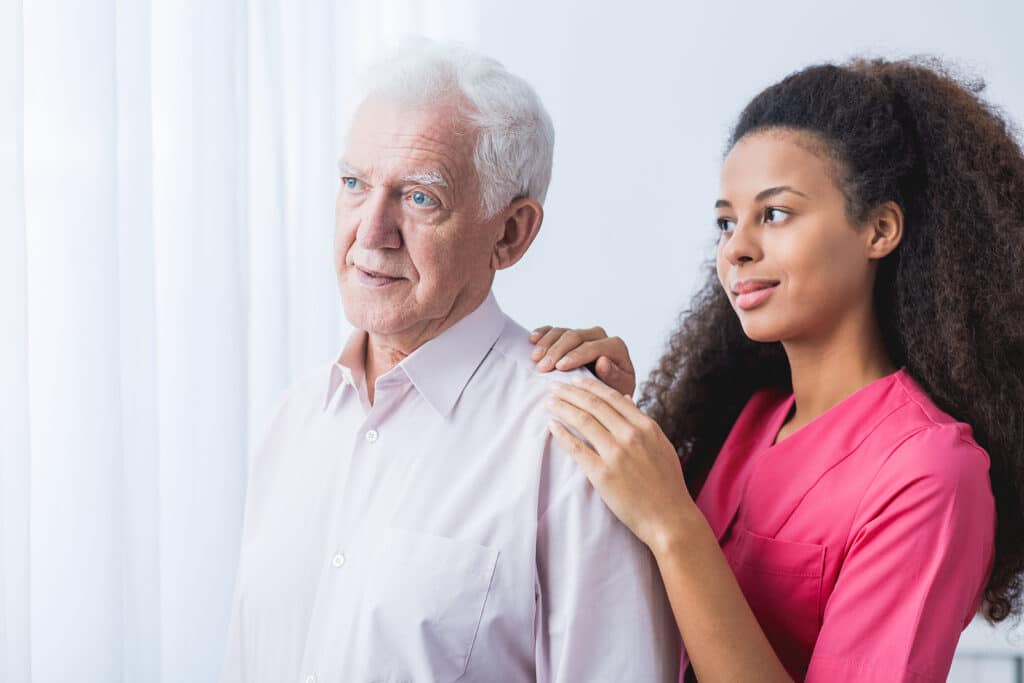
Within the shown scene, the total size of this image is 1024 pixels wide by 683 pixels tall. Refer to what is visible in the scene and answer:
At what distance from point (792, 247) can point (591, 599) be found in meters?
0.52

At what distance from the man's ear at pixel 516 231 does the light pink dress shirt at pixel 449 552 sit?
6 cm

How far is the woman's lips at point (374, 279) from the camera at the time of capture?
1206 mm

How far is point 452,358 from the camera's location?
1261 millimetres

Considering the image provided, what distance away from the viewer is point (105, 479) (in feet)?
5.57

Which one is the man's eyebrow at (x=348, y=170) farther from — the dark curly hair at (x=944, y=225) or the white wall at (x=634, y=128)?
the white wall at (x=634, y=128)

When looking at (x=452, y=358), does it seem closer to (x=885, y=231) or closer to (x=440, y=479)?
(x=440, y=479)

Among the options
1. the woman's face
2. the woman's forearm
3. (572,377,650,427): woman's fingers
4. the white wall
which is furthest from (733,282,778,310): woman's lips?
the white wall

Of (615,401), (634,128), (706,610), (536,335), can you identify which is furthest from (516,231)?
(634,128)

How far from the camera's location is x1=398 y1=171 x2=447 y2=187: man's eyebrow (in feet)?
3.85

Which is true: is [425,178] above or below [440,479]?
above

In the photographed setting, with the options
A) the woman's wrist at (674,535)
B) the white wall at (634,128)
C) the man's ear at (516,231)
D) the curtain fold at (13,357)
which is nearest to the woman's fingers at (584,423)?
the woman's wrist at (674,535)

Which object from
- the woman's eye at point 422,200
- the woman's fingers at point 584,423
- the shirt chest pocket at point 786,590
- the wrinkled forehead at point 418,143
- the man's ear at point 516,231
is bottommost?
the shirt chest pocket at point 786,590

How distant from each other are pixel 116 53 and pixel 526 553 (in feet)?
3.94

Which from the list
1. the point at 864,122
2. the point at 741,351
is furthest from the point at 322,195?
the point at 864,122
